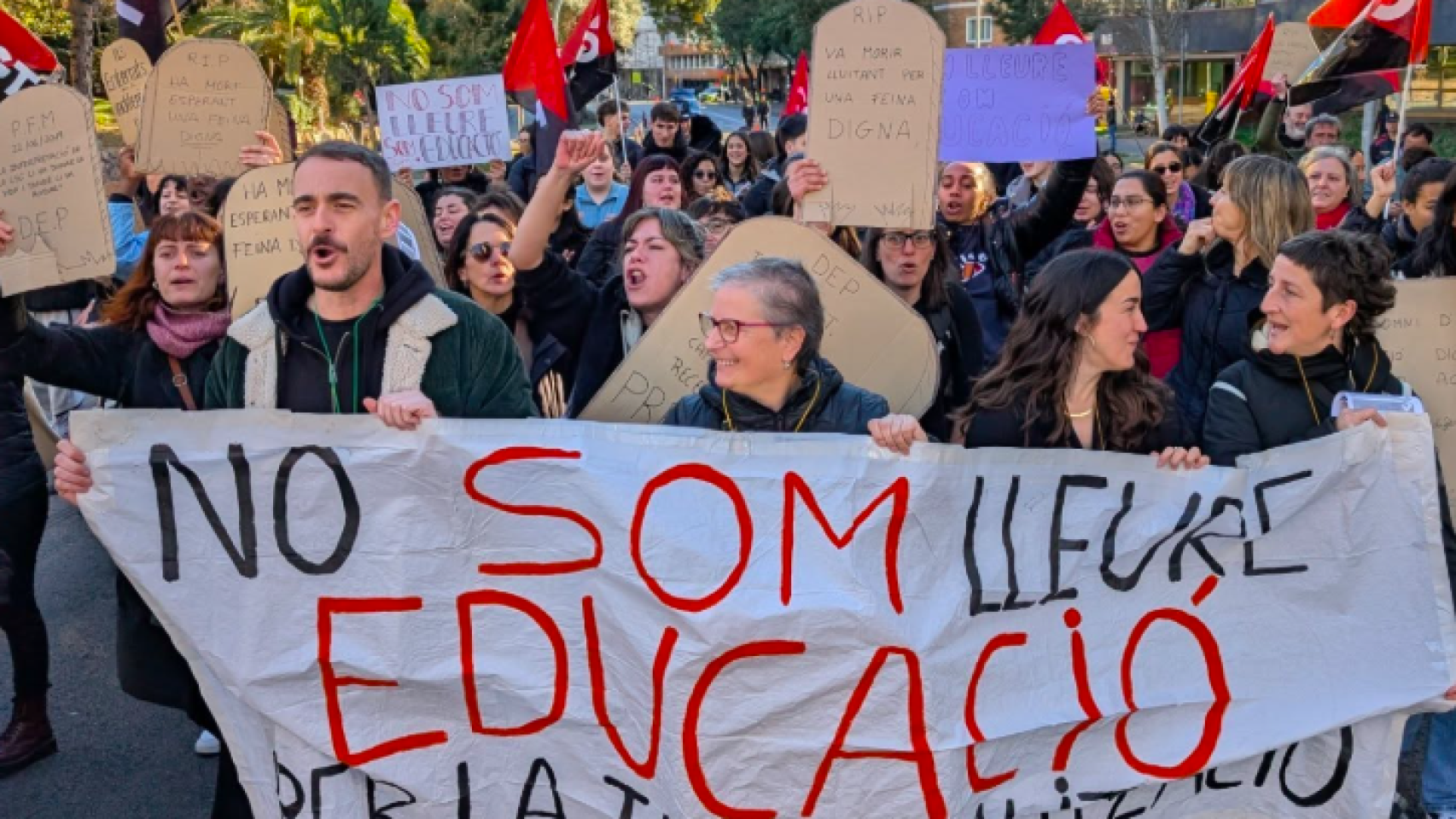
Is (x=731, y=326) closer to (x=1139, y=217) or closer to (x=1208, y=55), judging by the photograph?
(x=1139, y=217)

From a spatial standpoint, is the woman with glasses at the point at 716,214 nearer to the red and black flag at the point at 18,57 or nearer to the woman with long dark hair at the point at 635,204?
the woman with long dark hair at the point at 635,204

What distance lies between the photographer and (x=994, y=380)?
327cm

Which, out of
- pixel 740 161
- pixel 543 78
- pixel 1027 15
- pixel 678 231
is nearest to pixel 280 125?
pixel 678 231

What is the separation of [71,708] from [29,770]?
1.54 feet

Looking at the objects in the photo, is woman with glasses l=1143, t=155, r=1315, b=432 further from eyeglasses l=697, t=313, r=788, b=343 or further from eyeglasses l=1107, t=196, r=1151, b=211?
eyeglasses l=697, t=313, r=788, b=343

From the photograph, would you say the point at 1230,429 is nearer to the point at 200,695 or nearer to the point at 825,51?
the point at 825,51

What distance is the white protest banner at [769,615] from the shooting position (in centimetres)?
286

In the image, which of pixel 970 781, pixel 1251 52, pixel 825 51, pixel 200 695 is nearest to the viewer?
pixel 970 781

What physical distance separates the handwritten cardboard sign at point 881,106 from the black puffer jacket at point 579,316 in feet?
2.58

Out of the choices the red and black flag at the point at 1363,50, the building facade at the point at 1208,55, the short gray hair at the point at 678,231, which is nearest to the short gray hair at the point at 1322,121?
the red and black flag at the point at 1363,50

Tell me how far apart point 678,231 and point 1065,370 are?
132cm

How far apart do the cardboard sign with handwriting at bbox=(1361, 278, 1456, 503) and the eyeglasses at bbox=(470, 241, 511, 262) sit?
8.22ft

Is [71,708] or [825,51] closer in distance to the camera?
[825,51]

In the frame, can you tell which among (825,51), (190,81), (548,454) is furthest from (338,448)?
(190,81)
